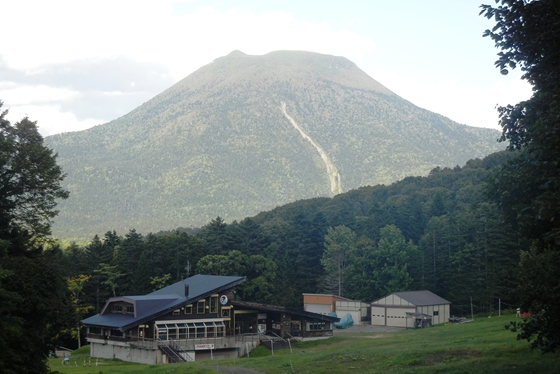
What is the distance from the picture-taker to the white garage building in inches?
2699

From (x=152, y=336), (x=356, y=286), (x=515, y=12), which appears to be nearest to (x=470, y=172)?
(x=356, y=286)

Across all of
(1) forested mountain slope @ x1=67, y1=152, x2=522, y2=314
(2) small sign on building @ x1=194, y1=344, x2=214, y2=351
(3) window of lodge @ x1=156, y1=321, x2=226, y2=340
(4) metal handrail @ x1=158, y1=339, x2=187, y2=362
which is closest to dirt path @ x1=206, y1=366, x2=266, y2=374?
(4) metal handrail @ x1=158, y1=339, x2=187, y2=362

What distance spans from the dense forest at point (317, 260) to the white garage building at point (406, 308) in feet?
11.9

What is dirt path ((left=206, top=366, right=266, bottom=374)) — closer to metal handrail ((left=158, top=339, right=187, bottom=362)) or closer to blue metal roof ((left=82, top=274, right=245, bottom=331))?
metal handrail ((left=158, top=339, right=187, bottom=362))

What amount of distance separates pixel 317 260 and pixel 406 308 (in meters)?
27.4

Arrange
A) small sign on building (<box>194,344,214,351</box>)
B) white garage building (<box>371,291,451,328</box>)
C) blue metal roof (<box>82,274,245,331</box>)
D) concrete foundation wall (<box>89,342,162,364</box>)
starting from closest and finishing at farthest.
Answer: concrete foundation wall (<box>89,342,162,364</box>), small sign on building (<box>194,344,214,351</box>), blue metal roof (<box>82,274,245,331</box>), white garage building (<box>371,291,451,328</box>)

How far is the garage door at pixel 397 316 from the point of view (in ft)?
226

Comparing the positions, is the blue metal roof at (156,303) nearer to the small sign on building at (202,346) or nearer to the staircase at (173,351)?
the staircase at (173,351)

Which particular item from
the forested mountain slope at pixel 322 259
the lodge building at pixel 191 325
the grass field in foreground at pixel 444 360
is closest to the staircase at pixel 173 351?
the lodge building at pixel 191 325

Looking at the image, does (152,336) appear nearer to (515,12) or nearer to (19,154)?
(19,154)

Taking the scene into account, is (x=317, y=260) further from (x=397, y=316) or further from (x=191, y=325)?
(x=191, y=325)

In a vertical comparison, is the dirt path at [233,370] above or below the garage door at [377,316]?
above

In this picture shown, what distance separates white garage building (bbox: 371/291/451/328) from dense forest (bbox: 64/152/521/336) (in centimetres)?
363

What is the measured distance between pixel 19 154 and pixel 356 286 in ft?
178
